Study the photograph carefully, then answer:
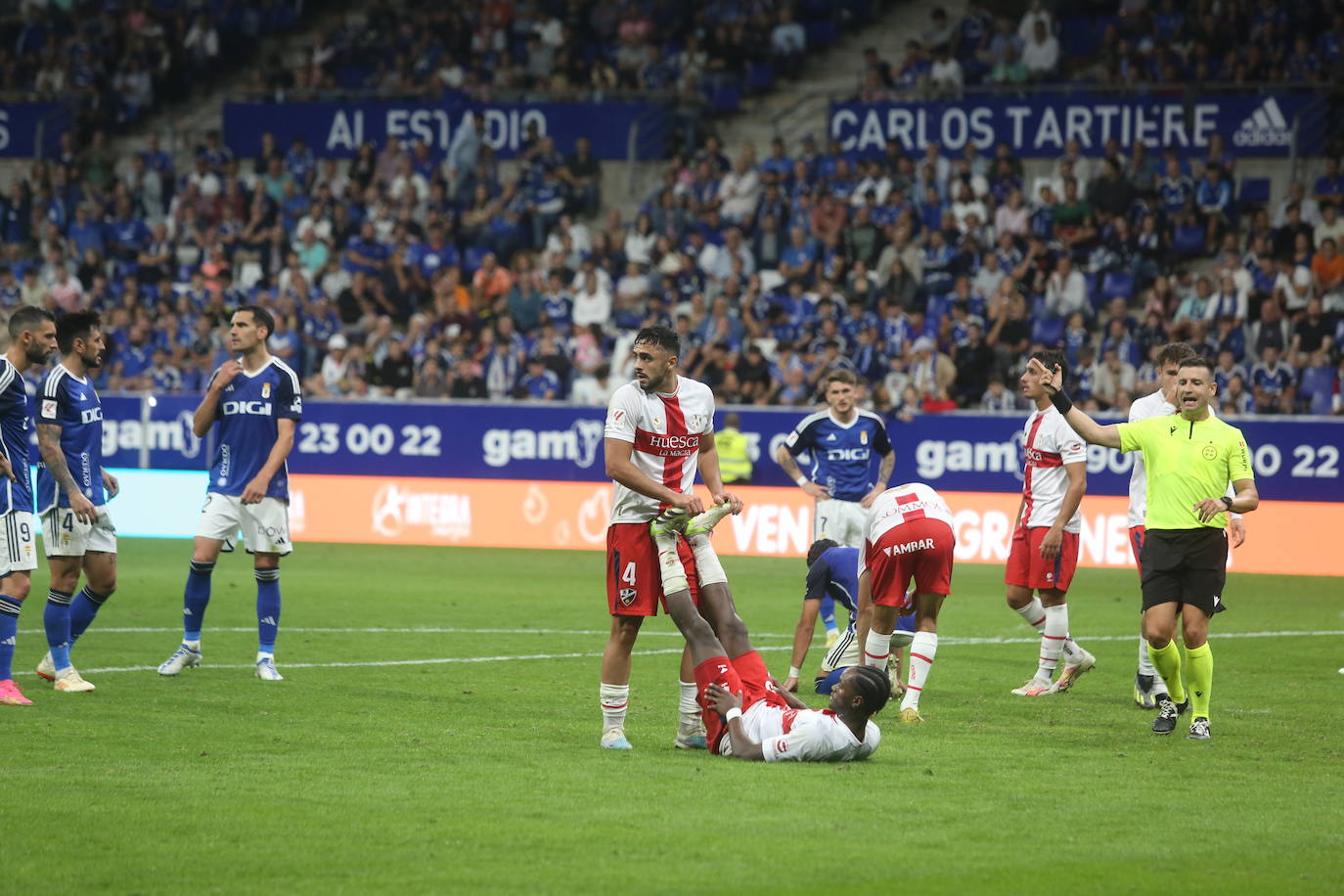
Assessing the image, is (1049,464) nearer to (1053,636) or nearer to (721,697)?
(1053,636)

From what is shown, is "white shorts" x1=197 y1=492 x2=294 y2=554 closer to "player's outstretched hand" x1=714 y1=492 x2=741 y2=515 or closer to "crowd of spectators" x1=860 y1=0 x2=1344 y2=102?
"player's outstretched hand" x1=714 y1=492 x2=741 y2=515

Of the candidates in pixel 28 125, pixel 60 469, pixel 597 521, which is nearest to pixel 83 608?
pixel 60 469

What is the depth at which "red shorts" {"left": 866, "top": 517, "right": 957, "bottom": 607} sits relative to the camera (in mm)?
10648

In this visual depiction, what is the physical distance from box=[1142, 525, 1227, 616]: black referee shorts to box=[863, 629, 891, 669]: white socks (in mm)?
1580

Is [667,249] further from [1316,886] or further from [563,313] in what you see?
[1316,886]

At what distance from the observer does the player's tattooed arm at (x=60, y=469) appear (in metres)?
11.3

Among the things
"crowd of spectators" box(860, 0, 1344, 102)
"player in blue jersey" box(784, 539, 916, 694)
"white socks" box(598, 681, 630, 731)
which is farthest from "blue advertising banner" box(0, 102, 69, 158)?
"white socks" box(598, 681, 630, 731)

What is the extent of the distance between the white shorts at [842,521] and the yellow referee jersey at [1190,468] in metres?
4.02

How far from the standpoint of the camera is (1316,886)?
6738 mm

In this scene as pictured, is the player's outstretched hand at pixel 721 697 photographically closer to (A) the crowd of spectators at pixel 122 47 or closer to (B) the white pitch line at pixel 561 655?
(B) the white pitch line at pixel 561 655

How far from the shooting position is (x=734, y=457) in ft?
82.0

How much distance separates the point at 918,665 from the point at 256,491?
4762 mm

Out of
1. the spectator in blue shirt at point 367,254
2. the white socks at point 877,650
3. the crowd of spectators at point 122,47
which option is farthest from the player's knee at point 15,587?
the crowd of spectators at point 122,47

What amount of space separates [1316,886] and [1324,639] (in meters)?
9.49
